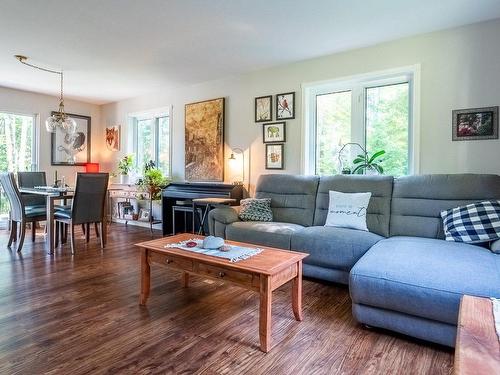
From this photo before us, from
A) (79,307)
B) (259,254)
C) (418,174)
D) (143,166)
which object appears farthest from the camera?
(143,166)

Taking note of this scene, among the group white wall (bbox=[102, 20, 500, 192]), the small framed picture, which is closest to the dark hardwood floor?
white wall (bbox=[102, 20, 500, 192])

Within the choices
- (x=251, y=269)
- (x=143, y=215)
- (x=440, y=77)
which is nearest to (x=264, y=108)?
(x=440, y=77)

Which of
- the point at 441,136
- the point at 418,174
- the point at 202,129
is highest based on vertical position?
the point at 202,129

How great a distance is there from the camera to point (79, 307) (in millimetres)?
2324

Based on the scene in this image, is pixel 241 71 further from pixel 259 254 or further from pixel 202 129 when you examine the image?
pixel 259 254

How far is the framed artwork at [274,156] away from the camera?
4176 mm

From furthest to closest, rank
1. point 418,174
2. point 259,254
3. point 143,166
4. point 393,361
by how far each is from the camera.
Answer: point 143,166 → point 418,174 → point 259,254 → point 393,361

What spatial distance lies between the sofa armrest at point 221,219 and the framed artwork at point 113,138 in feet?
12.2

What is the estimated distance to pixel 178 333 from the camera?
6.48 feet

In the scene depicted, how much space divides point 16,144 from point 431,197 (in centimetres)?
635

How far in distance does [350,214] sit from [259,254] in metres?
1.34

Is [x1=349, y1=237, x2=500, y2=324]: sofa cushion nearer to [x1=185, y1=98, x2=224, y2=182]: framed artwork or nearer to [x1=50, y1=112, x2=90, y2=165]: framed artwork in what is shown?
[x1=185, y1=98, x2=224, y2=182]: framed artwork

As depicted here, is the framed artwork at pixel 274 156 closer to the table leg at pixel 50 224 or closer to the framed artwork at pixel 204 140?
the framed artwork at pixel 204 140

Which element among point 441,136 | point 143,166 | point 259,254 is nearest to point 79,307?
point 259,254
